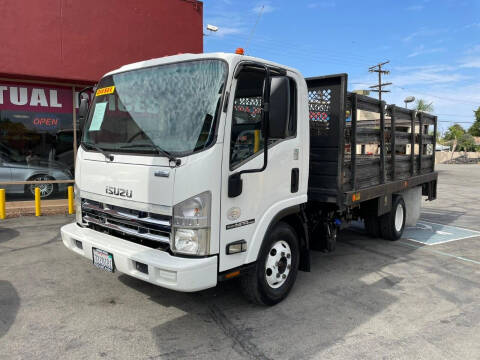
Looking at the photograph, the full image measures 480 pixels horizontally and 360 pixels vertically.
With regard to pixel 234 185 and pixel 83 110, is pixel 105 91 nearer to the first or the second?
pixel 83 110

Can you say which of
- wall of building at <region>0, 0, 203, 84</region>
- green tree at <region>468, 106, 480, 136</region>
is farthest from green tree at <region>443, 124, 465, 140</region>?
wall of building at <region>0, 0, 203, 84</region>

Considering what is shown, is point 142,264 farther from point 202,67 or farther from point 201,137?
point 202,67

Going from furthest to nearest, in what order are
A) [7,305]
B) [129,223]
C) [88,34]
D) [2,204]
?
1. [88,34]
2. [2,204]
3. [7,305]
4. [129,223]

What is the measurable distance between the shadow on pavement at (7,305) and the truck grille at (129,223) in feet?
3.56

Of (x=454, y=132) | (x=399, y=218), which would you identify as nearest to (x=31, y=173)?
(x=399, y=218)

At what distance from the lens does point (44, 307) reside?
383 centimetres

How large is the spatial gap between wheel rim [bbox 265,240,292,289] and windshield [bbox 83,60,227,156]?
143 centimetres

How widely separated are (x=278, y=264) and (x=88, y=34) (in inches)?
298

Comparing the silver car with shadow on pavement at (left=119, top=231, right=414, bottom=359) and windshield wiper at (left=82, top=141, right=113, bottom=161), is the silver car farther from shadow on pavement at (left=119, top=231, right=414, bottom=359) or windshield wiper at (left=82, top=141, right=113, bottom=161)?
windshield wiper at (left=82, top=141, right=113, bottom=161)

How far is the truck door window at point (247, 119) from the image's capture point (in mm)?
3260

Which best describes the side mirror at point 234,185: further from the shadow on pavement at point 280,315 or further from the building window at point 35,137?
the building window at point 35,137

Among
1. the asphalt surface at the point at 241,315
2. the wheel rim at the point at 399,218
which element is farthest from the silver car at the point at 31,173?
the wheel rim at the point at 399,218

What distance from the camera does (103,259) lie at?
3436 millimetres

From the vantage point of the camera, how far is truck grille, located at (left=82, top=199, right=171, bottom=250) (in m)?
3.17
